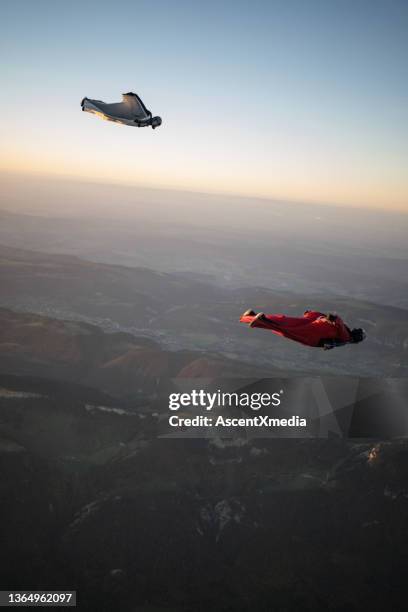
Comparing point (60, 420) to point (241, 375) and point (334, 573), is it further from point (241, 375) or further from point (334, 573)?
point (241, 375)

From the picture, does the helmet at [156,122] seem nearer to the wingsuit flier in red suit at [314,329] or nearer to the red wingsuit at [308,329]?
the wingsuit flier in red suit at [314,329]

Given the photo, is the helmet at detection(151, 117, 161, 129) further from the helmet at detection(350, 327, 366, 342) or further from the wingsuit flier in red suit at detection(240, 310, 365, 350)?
the helmet at detection(350, 327, 366, 342)

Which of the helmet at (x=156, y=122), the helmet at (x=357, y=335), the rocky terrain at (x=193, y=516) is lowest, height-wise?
the rocky terrain at (x=193, y=516)

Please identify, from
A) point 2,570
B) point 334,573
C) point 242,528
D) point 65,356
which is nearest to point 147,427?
point 242,528

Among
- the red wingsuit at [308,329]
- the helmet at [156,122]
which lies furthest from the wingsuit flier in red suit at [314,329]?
the helmet at [156,122]

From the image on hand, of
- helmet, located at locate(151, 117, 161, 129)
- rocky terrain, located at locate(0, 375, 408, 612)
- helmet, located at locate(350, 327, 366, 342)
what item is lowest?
rocky terrain, located at locate(0, 375, 408, 612)

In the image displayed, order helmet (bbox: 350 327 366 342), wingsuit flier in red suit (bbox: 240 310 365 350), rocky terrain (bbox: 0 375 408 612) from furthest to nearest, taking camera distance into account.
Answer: rocky terrain (bbox: 0 375 408 612) → helmet (bbox: 350 327 366 342) → wingsuit flier in red suit (bbox: 240 310 365 350)

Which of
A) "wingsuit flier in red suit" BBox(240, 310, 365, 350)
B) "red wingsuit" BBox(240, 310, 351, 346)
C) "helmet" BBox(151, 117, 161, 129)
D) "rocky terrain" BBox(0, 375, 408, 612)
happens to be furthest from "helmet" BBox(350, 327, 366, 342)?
"rocky terrain" BBox(0, 375, 408, 612)

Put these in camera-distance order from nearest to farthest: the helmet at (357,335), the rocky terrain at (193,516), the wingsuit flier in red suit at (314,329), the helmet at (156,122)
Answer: the wingsuit flier in red suit at (314,329), the helmet at (357,335), the helmet at (156,122), the rocky terrain at (193,516)
